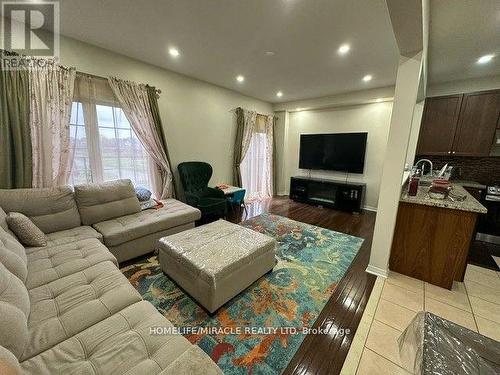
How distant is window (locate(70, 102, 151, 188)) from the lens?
2.62 metres

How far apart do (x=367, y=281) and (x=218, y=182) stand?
129 inches

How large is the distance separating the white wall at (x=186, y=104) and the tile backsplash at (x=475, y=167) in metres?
3.94

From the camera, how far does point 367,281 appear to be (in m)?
2.12

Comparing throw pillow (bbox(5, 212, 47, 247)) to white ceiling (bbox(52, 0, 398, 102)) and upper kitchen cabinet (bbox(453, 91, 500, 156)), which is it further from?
upper kitchen cabinet (bbox(453, 91, 500, 156))

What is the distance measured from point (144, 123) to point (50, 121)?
1045 millimetres

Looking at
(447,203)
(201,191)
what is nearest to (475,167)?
(447,203)

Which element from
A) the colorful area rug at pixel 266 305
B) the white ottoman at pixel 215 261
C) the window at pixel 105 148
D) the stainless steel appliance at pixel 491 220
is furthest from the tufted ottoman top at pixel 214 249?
the stainless steel appliance at pixel 491 220

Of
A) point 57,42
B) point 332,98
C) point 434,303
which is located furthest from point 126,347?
point 332,98

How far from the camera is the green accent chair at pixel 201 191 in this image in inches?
130

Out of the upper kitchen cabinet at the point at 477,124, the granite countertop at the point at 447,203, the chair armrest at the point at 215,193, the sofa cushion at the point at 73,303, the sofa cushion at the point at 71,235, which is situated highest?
the upper kitchen cabinet at the point at 477,124

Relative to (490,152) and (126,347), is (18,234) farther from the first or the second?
(490,152)

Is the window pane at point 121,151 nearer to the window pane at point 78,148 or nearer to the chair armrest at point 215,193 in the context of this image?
the window pane at point 78,148

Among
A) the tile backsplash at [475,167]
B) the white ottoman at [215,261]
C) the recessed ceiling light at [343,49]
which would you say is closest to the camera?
the white ottoman at [215,261]

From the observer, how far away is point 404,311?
1732 mm
